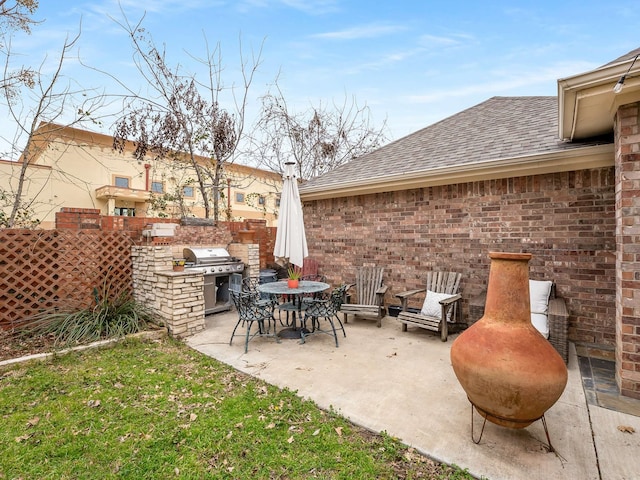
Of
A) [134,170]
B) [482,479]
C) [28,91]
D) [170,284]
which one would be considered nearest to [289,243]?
[170,284]

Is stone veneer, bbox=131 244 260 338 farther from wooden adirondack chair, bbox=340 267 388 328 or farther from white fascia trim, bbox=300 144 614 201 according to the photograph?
white fascia trim, bbox=300 144 614 201

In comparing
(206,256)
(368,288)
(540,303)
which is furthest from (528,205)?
(206,256)

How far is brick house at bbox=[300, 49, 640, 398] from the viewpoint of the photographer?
3.04 metres

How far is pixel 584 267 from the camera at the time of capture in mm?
4363

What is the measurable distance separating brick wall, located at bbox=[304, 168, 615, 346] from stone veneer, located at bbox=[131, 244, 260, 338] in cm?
308

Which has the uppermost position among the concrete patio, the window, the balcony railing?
the window

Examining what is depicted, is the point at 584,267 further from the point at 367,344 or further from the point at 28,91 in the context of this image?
the point at 28,91

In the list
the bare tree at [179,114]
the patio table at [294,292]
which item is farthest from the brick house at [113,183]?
the patio table at [294,292]

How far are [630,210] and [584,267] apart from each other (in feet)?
5.45

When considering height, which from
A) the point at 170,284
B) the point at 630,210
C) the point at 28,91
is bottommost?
the point at 170,284

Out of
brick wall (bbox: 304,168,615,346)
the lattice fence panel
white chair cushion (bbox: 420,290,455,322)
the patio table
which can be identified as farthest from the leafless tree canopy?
white chair cushion (bbox: 420,290,455,322)

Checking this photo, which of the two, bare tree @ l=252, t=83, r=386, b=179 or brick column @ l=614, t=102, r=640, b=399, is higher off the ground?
bare tree @ l=252, t=83, r=386, b=179

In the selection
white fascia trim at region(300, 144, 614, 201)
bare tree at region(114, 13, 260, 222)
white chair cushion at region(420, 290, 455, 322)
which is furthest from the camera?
bare tree at region(114, 13, 260, 222)

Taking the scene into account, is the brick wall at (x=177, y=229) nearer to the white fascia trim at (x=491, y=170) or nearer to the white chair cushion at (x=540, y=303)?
the white fascia trim at (x=491, y=170)
